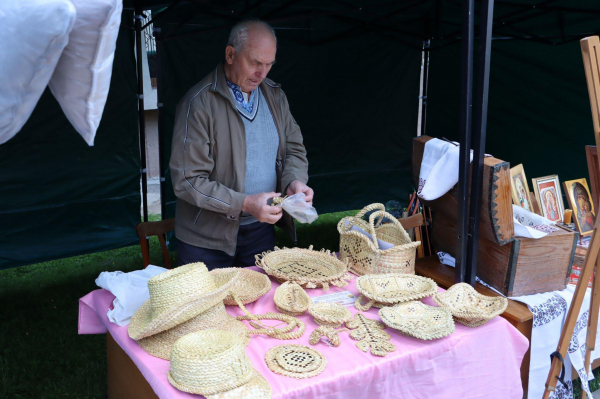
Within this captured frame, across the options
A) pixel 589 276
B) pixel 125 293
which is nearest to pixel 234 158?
pixel 125 293

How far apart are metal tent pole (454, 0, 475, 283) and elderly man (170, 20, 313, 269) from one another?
2.23 ft

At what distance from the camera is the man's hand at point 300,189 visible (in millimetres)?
2248

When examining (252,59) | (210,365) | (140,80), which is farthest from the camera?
(140,80)

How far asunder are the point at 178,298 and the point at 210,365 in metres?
0.25

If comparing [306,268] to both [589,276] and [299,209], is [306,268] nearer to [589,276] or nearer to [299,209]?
[299,209]

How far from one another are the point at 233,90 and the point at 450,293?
1335 millimetres

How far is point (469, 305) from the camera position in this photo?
1.77m

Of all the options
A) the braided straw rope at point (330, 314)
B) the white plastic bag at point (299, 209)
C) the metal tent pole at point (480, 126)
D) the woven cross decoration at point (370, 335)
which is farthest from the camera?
the white plastic bag at point (299, 209)

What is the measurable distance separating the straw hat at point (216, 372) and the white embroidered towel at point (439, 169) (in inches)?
46.7

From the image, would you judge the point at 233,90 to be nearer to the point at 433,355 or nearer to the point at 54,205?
the point at 433,355

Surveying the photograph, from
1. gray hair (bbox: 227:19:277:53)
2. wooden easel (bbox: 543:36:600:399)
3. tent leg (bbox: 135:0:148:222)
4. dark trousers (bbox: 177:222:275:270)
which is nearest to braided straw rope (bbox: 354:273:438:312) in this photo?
wooden easel (bbox: 543:36:600:399)

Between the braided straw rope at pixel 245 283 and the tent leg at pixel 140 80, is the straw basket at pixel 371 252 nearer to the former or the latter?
the braided straw rope at pixel 245 283

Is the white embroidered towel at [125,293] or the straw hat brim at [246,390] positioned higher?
the white embroidered towel at [125,293]

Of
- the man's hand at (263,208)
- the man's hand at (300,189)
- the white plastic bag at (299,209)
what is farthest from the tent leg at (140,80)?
the white plastic bag at (299,209)
